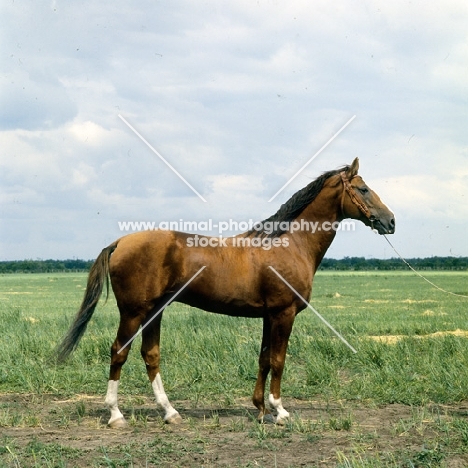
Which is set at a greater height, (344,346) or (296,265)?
(296,265)

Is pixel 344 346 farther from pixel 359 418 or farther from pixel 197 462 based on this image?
pixel 197 462

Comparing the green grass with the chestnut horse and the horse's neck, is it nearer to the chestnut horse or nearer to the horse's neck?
the chestnut horse

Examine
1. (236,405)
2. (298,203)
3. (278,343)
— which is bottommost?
(236,405)

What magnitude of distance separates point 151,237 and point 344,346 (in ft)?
15.2

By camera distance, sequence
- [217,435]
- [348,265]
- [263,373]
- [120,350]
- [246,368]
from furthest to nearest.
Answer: [348,265] → [246,368] → [263,373] → [120,350] → [217,435]

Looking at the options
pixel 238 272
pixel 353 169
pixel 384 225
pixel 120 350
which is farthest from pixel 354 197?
pixel 120 350

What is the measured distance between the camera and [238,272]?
23.9 ft

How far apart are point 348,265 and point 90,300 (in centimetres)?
12821

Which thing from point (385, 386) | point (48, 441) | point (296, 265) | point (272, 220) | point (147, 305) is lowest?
point (48, 441)

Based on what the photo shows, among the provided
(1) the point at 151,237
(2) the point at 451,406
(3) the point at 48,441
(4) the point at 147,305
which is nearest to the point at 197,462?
(3) the point at 48,441

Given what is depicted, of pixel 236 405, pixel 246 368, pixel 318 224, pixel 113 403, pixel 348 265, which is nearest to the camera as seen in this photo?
pixel 113 403

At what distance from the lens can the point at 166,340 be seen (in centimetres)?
1093

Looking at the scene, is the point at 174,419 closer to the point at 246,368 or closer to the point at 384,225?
the point at 246,368

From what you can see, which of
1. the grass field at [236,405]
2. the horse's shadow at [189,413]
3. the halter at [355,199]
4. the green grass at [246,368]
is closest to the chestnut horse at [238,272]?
the halter at [355,199]
